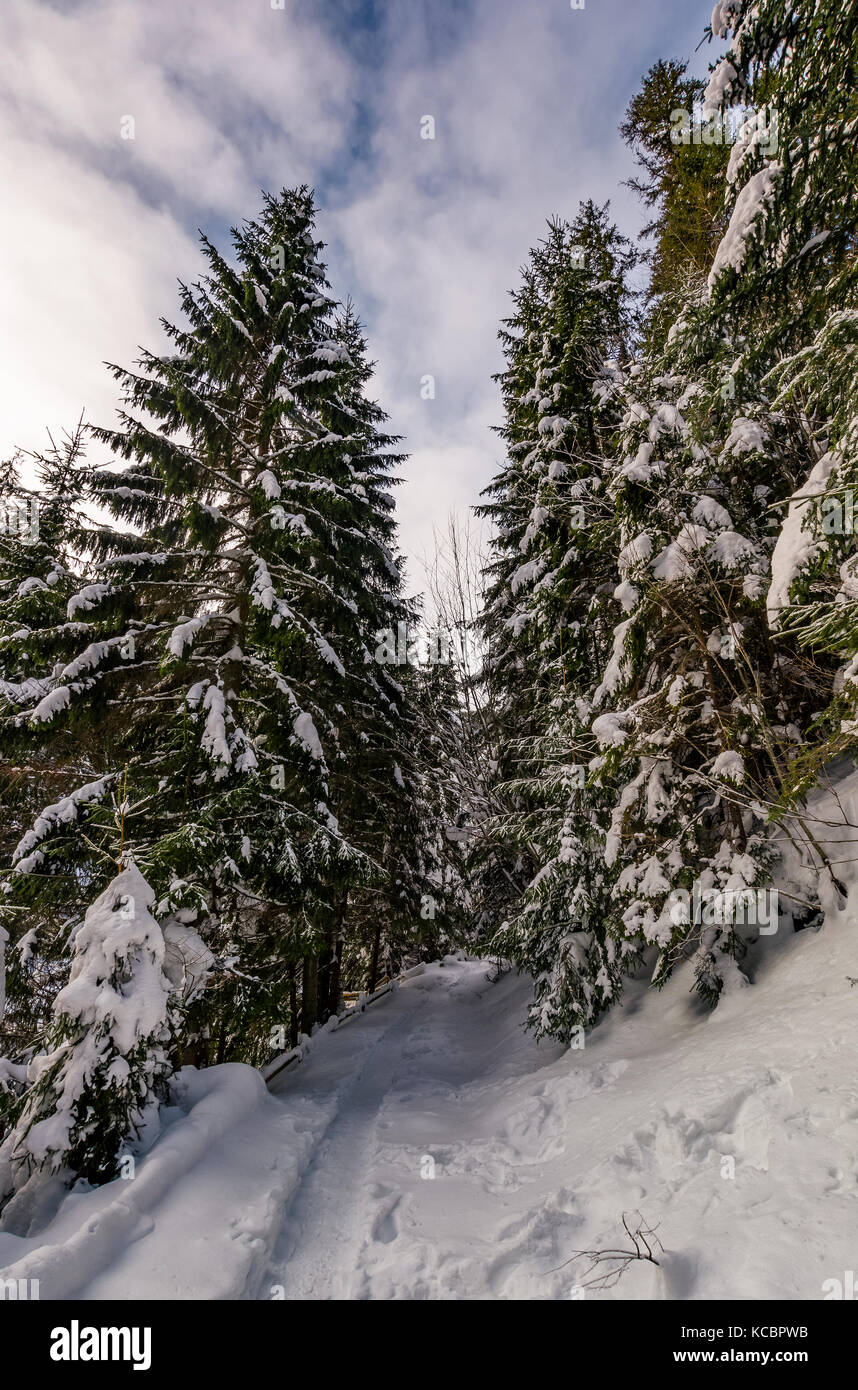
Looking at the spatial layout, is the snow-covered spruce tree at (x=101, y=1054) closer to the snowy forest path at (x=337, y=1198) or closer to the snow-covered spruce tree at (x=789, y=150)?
the snowy forest path at (x=337, y=1198)

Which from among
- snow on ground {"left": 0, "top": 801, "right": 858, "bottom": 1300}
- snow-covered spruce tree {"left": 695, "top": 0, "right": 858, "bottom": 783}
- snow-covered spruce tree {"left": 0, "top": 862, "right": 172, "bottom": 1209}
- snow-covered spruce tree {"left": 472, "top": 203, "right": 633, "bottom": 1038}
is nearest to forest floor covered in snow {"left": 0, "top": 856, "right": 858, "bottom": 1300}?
snow on ground {"left": 0, "top": 801, "right": 858, "bottom": 1300}

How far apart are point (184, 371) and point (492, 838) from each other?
9191 mm

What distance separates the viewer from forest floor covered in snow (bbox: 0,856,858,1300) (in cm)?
325

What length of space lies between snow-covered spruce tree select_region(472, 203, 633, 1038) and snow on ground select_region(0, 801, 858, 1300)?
1.31 m

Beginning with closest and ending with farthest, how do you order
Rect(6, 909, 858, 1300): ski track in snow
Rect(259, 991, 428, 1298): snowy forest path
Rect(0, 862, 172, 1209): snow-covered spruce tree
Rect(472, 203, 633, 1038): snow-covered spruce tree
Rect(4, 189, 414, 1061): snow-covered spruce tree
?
Rect(6, 909, 858, 1300): ski track in snow < Rect(259, 991, 428, 1298): snowy forest path < Rect(0, 862, 172, 1209): snow-covered spruce tree < Rect(4, 189, 414, 1061): snow-covered spruce tree < Rect(472, 203, 633, 1038): snow-covered spruce tree

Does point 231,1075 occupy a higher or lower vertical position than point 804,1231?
lower

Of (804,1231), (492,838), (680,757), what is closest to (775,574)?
(804,1231)

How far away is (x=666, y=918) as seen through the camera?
6.12m

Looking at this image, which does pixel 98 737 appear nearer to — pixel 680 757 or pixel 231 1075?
pixel 231 1075

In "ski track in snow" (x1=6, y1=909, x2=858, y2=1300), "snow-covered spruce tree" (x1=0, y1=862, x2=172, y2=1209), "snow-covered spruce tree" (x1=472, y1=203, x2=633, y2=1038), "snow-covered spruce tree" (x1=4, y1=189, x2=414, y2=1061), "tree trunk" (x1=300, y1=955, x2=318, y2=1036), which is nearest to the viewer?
"ski track in snow" (x1=6, y1=909, x2=858, y2=1300)

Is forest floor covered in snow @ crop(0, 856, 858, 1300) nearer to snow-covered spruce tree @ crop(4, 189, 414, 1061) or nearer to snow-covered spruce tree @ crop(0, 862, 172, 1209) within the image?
snow-covered spruce tree @ crop(0, 862, 172, 1209)

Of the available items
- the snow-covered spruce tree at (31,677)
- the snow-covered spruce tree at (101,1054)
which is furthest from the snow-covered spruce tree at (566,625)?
the snow-covered spruce tree at (31,677)

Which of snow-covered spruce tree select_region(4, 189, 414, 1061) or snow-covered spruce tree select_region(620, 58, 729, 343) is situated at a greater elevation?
snow-covered spruce tree select_region(620, 58, 729, 343)

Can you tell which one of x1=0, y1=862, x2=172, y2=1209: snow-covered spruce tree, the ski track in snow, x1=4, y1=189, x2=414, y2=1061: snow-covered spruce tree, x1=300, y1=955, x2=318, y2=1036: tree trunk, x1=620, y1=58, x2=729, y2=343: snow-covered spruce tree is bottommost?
x1=300, y1=955, x2=318, y2=1036: tree trunk
